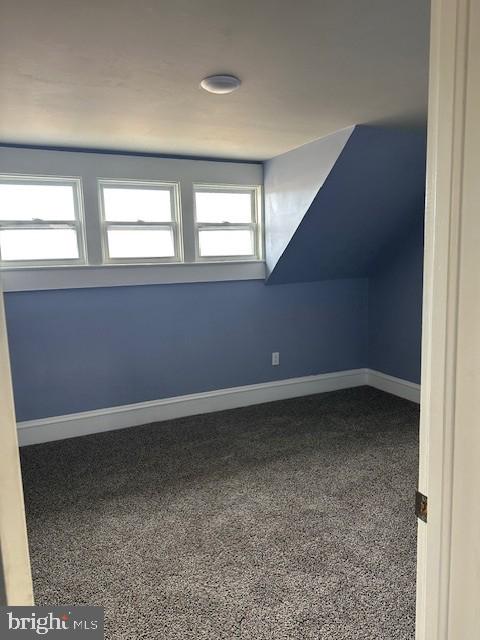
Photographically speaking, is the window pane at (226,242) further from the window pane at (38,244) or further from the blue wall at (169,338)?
the window pane at (38,244)

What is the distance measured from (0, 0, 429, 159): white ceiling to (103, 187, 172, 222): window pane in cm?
62

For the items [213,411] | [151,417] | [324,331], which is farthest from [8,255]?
[324,331]

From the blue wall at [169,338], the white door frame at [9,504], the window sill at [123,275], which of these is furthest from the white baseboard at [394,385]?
the white door frame at [9,504]

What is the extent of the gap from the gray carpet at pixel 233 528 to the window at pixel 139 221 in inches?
57.0

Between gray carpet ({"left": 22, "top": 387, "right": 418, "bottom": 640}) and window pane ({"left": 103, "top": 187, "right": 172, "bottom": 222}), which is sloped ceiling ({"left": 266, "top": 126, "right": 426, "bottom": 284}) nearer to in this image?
window pane ({"left": 103, "top": 187, "right": 172, "bottom": 222})

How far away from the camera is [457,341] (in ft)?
2.50

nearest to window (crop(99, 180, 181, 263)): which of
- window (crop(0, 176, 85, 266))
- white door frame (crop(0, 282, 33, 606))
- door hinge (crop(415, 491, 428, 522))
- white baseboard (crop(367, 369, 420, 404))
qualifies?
window (crop(0, 176, 85, 266))

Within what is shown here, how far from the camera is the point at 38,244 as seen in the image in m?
3.33

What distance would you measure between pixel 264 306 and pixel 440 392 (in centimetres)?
338

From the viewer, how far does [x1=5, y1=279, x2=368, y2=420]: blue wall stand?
11.0 ft

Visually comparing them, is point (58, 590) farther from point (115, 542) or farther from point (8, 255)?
point (8, 255)

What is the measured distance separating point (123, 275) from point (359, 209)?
197cm

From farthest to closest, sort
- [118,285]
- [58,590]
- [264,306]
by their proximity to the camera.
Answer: [264,306] → [118,285] → [58,590]

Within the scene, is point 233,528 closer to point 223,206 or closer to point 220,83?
point 220,83
